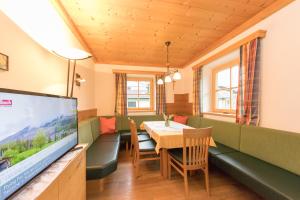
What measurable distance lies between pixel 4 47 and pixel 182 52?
3120mm

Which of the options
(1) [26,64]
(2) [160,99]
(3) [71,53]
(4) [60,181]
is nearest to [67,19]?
(3) [71,53]

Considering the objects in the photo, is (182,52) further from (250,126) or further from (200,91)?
(250,126)

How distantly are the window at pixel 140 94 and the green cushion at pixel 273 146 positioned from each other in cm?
281

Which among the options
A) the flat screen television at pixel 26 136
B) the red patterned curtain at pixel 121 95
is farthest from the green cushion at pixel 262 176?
the red patterned curtain at pixel 121 95

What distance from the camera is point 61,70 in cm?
194

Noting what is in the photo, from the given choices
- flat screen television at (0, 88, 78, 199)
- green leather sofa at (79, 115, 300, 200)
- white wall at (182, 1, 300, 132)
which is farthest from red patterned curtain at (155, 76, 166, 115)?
flat screen television at (0, 88, 78, 199)

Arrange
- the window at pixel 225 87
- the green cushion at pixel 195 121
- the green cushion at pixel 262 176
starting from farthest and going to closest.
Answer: the green cushion at pixel 195 121, the window at pixel 225 87, the green cushion at pixel 262 176

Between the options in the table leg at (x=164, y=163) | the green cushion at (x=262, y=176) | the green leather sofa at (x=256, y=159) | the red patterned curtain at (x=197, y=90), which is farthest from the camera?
the red patterned curtain at (x=197, y=90)

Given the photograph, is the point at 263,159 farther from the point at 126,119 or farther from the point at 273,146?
the point at 126,119

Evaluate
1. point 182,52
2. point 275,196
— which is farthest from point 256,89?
point 182,52

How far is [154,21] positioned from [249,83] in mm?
1735

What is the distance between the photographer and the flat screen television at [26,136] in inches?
26.4

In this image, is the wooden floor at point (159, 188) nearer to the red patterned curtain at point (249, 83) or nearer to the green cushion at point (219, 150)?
the green cushion at point (219, 150)

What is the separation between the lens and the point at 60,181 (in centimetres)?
95
